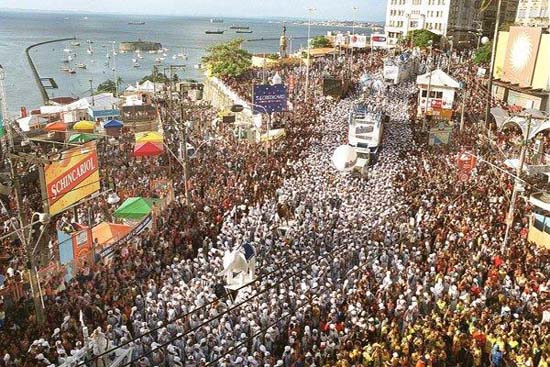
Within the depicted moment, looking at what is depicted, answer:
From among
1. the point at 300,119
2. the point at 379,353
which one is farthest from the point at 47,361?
the point at 300,119

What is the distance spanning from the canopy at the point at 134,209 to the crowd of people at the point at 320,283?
30.7 inches

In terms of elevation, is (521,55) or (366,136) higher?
(521,55)

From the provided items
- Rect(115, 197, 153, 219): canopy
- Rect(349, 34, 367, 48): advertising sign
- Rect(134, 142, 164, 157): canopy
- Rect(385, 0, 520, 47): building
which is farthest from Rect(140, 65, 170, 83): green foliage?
Rect(385, 0, 520, 47): building

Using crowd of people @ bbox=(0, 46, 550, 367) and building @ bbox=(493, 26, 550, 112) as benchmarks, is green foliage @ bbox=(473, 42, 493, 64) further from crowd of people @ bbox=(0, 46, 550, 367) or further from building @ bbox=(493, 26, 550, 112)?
crowd of people @ bbox=(0, 46, 550, 367)

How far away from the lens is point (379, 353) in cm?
1059

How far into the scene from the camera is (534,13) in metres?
42.4

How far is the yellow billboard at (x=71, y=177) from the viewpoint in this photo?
521 inches

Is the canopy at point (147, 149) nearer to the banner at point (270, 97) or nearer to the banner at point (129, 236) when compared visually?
the banner at point (270, 97)

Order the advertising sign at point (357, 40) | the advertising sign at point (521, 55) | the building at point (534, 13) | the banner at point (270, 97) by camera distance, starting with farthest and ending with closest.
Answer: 1. the advertising sign at point (357, 40)
2. the building at point (534, 13)
3. the advertising sign at point (521, 55)
4. the banner at point (270, 97)

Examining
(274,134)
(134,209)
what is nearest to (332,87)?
(274,134)

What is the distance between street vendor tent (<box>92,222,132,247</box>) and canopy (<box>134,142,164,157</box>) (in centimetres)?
785

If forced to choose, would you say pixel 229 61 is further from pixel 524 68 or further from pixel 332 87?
pixel 524 68

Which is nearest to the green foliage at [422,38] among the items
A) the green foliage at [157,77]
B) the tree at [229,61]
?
the tree at [229,61]

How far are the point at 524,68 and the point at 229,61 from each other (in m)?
28.0
